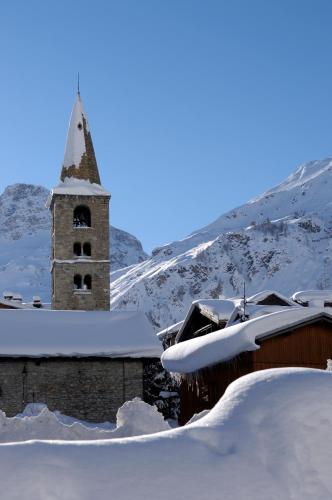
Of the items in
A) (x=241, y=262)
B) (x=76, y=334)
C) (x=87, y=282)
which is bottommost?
(x=76, y=334)

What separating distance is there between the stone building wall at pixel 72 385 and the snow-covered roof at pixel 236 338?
27.0ft

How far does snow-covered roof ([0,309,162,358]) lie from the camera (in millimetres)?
26188

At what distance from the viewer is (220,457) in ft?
15.0

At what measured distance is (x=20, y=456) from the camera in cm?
414

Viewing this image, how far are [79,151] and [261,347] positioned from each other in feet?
74.7

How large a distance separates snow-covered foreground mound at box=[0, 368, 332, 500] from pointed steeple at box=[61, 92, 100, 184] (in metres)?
32.1

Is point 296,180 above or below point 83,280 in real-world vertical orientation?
above

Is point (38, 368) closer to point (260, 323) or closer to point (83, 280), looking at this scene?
point (83, 280)

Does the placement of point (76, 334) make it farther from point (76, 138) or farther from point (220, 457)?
point (220, 457)

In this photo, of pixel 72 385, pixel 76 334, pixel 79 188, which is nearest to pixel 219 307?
pixel 72 385

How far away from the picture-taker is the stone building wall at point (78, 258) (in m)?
34.2

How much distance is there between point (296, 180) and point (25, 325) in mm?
173119

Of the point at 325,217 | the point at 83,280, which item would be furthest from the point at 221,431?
the point at 325,217

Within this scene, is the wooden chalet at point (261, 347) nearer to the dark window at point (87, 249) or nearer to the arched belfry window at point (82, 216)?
the dark window at point (87, 249)
